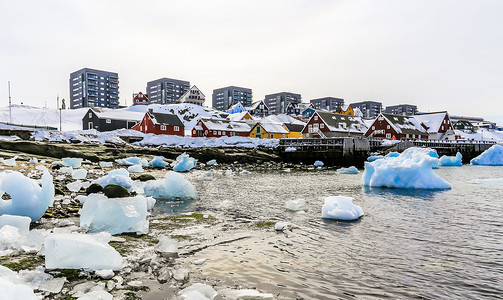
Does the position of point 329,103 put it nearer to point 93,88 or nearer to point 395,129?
point 395,129

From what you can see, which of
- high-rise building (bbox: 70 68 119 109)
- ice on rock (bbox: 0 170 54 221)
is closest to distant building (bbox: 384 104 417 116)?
high-rise building (bbox: 70 68 119 109)

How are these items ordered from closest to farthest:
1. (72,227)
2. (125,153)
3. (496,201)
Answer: (72,227)
(496,201)
(125,153)

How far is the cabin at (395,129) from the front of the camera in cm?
5263

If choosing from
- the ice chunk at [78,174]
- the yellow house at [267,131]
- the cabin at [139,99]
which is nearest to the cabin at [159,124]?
the yellow house at [267,131]

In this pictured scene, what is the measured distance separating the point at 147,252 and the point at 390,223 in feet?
19.5

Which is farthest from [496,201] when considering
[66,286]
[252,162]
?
[252,162]

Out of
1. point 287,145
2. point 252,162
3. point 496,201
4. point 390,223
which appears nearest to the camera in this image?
point 390,223

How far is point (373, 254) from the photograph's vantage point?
543cm

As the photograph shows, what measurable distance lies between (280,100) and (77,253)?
133562 millimetres

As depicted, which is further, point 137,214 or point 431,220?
point 431,220

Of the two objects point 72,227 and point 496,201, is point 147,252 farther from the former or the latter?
point 496,201

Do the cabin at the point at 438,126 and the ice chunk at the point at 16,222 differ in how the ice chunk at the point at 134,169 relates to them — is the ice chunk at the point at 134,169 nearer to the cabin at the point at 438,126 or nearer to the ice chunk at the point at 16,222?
the ice chunk at the point at 16,222

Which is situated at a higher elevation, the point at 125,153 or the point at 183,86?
the point at 183,86

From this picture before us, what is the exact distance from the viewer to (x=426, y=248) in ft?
18.9
